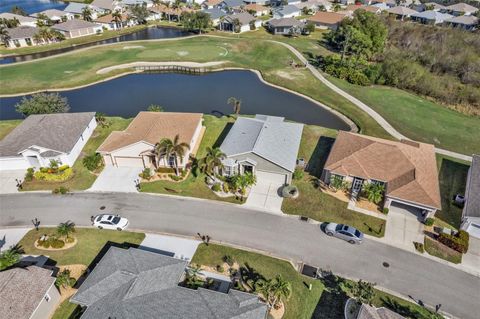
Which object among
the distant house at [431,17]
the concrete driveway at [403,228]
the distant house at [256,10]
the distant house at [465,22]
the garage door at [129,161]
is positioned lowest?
the concrete driveway at [403,228]

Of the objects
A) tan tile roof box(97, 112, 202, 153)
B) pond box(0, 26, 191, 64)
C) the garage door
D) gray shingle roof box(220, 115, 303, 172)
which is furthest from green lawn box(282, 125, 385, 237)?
pond box(0, 26, 191, 64)

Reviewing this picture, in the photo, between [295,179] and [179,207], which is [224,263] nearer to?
[179,207]

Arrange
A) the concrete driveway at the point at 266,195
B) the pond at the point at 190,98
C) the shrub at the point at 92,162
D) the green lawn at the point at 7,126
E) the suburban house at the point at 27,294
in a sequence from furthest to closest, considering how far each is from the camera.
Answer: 1. the pond at the point at 190,98
2. the green lawn at the point at 7,126
3. the shrub at the point at 92,162
4. the concrete driveway at the point at 266,195
5. the suburban house at the point at 27,294

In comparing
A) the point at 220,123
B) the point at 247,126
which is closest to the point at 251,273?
the point at 247,126

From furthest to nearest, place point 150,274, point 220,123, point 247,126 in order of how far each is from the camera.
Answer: point 220,123, point 247,126, point 150,274

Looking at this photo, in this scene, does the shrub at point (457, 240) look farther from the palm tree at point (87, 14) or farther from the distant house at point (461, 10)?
the distant house at point (461, 10)

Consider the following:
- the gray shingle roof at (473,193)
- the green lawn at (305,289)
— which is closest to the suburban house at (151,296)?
the green lawn at (305,289)

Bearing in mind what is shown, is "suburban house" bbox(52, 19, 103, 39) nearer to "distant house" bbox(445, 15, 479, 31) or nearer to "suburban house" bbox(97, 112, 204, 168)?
"suburban house" bbox(97, 112, 204, 168)
